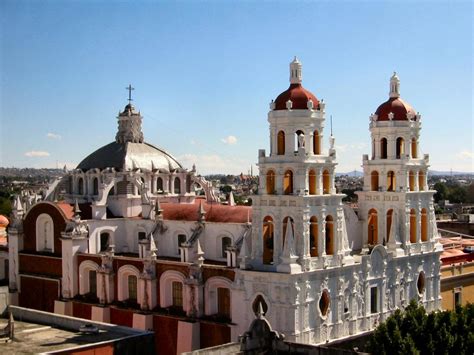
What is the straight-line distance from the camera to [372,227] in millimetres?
40812

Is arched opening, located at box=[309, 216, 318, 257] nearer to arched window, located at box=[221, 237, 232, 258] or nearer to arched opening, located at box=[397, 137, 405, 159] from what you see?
arched window, located at box=[221, 237, 232, 258]

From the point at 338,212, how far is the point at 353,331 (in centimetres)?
562

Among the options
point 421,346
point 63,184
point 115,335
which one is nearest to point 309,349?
point 421,346

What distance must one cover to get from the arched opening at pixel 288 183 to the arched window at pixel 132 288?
9.99 meters

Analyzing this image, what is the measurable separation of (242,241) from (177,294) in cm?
461

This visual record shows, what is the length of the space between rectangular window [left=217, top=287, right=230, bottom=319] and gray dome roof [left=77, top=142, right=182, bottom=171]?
1240 centimetres

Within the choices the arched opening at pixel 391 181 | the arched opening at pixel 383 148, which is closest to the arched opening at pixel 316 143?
the arched opening at pixel 383 148

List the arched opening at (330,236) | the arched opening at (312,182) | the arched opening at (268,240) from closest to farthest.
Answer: the arched opening at (268,240) < the arched opening at (312,182) < the arched opening at (330,236)

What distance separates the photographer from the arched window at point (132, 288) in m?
39.7

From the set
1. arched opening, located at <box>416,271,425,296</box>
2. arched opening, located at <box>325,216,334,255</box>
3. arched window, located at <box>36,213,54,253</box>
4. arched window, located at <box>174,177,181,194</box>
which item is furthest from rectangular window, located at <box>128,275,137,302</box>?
arched opening, located at <box>416,271,425,296</box>

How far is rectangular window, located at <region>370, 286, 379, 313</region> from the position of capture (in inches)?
1484

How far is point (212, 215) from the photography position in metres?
40.0

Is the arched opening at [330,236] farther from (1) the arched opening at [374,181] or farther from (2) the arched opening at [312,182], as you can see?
(1) the arched opening at [374,181]

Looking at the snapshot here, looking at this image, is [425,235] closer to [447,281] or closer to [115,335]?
[447,281]
